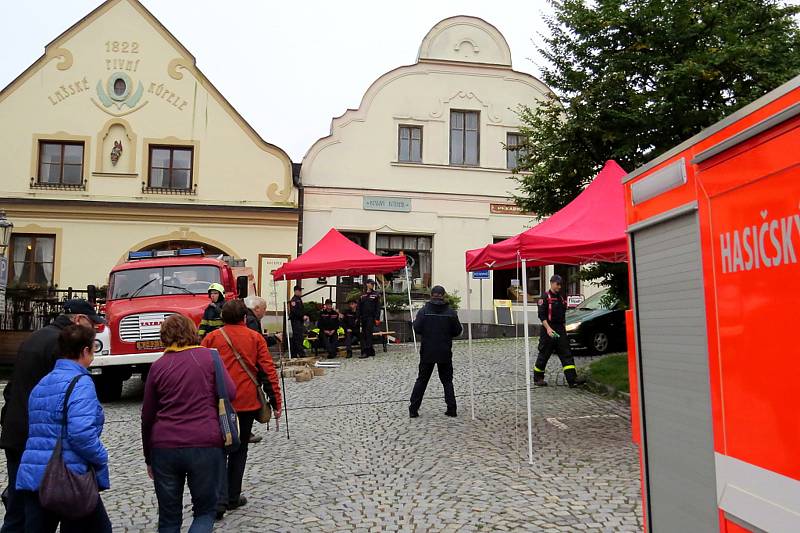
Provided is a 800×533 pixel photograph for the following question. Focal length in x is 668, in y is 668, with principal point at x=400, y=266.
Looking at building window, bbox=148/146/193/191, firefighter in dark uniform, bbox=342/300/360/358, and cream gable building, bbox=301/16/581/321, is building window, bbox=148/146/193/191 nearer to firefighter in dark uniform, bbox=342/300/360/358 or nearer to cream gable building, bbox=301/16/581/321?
cream gable building, bbox=301/16/581/321

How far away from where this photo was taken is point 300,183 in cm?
2233

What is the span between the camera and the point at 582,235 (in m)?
7.12

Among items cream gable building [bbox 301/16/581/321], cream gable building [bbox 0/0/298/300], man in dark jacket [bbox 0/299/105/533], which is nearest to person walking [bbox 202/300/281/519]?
man in dark jacket [bbox 0/299/105/533]

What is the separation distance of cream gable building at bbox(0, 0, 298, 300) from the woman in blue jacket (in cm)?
1811

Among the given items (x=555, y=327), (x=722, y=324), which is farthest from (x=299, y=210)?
(x=722, y=324)

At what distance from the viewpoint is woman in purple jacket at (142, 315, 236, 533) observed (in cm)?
399

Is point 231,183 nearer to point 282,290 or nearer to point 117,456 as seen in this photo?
point 282,290

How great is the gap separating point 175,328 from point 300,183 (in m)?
18.5

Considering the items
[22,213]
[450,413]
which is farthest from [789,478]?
[22,213]

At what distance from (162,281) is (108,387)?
2.00 m

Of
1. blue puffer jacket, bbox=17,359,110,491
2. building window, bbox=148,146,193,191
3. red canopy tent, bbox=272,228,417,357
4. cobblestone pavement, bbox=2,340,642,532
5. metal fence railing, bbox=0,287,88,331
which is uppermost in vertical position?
building window, bbox=148,146,193,191

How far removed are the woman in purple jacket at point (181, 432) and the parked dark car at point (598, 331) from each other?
12.1m

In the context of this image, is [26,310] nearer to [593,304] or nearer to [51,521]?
[593,304]

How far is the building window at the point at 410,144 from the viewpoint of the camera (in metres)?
23.4
